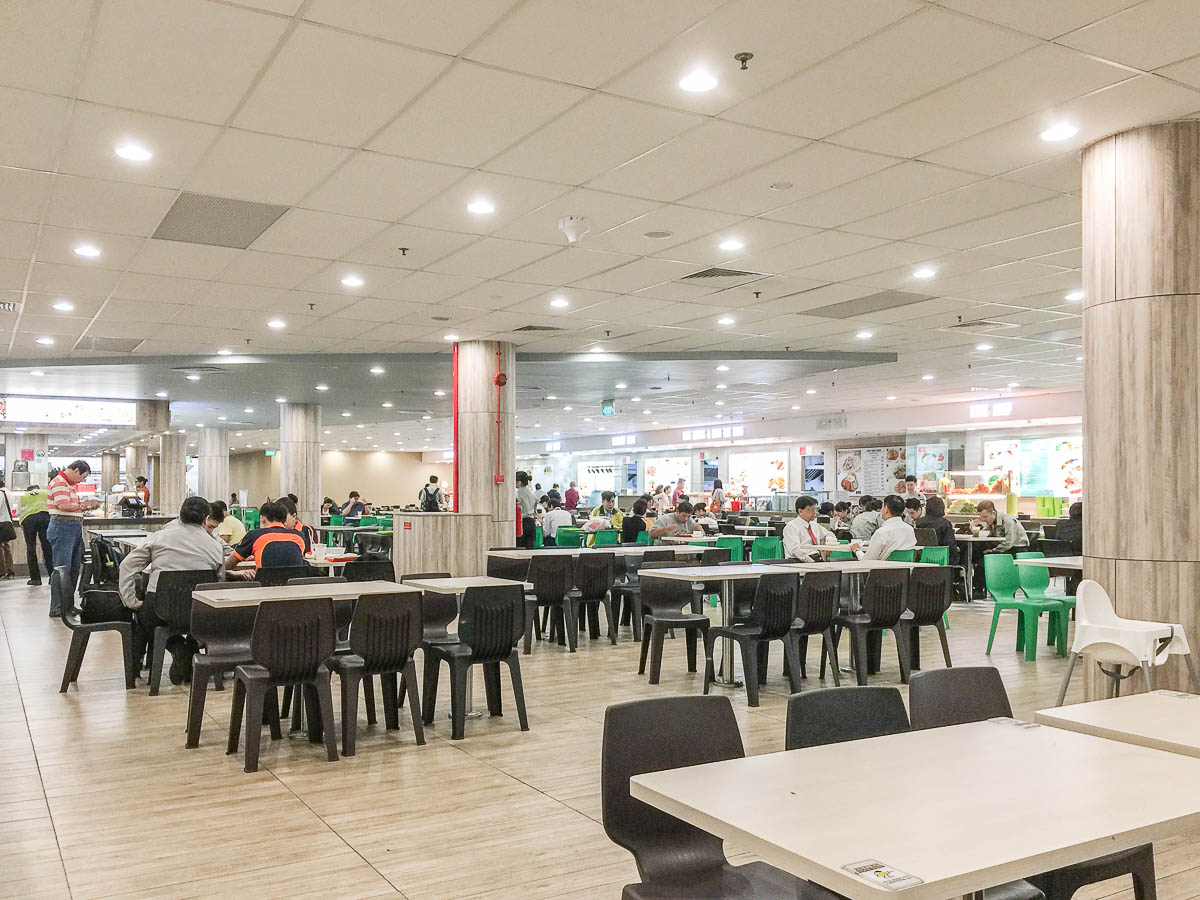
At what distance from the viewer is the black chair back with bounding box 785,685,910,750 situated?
2674mm

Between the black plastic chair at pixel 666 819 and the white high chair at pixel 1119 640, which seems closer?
the black plastic chair at pixel 666 819

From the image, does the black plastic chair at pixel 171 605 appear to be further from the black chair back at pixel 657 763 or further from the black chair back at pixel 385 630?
the black chair back at pixel 657 763

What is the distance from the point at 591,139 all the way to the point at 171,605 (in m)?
3.96

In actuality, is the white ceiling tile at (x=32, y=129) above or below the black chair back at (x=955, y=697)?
above

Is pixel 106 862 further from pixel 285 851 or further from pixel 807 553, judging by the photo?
pixel 807 553

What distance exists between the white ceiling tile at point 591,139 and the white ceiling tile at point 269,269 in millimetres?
2692

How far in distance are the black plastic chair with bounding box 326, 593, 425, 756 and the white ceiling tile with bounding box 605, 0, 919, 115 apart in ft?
9.30

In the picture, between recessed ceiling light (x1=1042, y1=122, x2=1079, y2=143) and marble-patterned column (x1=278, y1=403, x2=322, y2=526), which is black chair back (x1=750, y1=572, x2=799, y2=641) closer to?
recessed ceiling light (x1=1042, y1=122, x2=1079, y2=143)

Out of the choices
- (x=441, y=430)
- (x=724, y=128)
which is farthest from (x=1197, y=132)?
(x=441, y=430)

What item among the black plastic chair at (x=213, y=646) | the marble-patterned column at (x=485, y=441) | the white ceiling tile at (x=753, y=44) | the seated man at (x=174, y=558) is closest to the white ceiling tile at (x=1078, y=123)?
the white ceiling tile at (x=753, y=44)

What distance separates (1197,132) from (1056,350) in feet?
27.4

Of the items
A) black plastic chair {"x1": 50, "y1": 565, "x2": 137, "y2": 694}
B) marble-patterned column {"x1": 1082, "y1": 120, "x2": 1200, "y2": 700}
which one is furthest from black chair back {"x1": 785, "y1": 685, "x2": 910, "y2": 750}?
black plastic chair {"x1": 50, "y1": 565, "x2": 137, "y2": 694}

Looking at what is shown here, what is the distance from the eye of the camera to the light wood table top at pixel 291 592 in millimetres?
5168

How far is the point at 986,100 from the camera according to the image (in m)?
4.75
